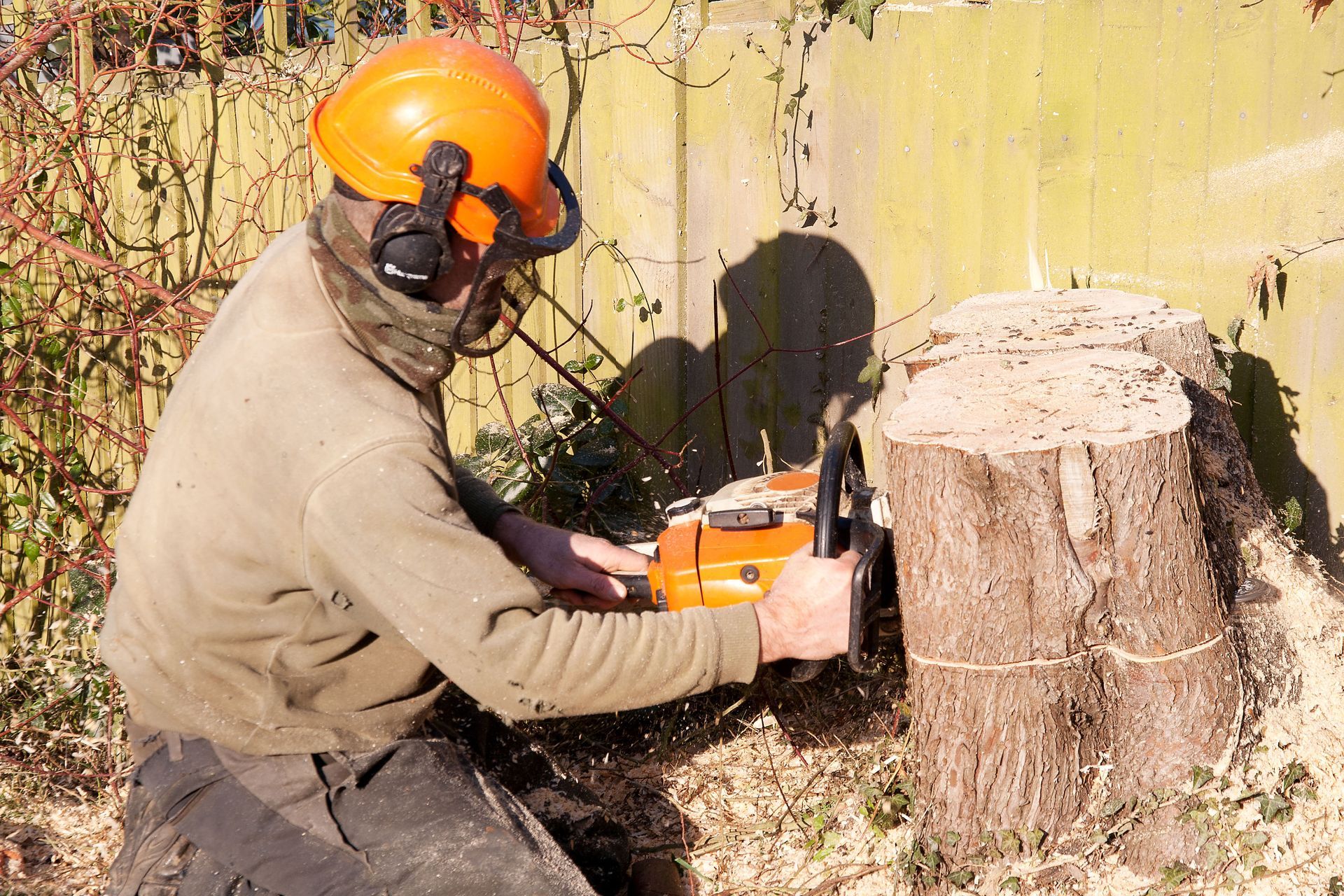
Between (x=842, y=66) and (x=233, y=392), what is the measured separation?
2.48m

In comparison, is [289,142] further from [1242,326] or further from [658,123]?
[1242,326]

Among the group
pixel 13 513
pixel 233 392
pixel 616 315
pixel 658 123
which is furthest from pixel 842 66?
pixel 13 513

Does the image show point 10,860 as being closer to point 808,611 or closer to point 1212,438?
point 808,611

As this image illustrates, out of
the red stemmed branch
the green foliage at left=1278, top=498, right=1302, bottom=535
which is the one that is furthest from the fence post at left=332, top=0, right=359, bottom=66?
the green foliage at left=1278, top=498, right=1302, bottom=535

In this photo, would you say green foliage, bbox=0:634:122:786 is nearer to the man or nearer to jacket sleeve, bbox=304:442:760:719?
the man

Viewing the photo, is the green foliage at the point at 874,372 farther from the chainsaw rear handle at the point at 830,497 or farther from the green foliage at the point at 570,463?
the chainsaw rear handle at the point at 830,497

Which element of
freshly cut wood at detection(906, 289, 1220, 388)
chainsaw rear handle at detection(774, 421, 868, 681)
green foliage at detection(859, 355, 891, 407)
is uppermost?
freshly cut wood at detection(906, 289, 1220, 388)

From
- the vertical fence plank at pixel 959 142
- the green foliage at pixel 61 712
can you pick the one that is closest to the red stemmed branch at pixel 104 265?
the green foliage at pixel 61 712

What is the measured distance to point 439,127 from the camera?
76.9 inches

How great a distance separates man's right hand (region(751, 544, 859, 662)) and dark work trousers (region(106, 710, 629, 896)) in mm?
613

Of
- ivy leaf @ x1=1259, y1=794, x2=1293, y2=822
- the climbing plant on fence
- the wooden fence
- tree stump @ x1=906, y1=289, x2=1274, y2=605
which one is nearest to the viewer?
ivy leaf @ x1=1259, y1=794, x2=1293, y2=822

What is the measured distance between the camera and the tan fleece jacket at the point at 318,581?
73.5 inches

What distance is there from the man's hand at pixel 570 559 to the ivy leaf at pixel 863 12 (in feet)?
6.28

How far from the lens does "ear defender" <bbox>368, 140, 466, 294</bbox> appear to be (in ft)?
6.30
